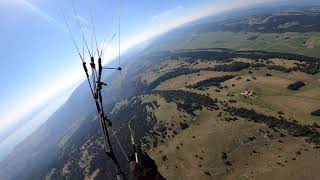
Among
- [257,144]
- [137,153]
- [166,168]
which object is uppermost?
[137,153]

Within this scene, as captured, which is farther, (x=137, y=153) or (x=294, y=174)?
(x=294, y=174)

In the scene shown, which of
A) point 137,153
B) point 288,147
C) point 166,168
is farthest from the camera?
point 166,168

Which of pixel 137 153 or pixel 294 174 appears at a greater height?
pixel 137 153

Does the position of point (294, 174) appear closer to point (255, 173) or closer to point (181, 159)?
point (255, 173)

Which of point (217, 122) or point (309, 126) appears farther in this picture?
point (217, 122)

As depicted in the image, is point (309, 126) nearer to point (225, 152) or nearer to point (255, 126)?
point (255, 126)

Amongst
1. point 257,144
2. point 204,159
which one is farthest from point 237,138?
point 204,159

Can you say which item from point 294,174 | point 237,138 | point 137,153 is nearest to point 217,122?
point 237,138

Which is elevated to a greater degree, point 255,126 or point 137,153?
point 137,153

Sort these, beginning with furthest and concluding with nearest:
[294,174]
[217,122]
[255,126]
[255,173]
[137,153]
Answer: [217,122]
[255,126]
[255,173]
[294,174]
[137,153]
